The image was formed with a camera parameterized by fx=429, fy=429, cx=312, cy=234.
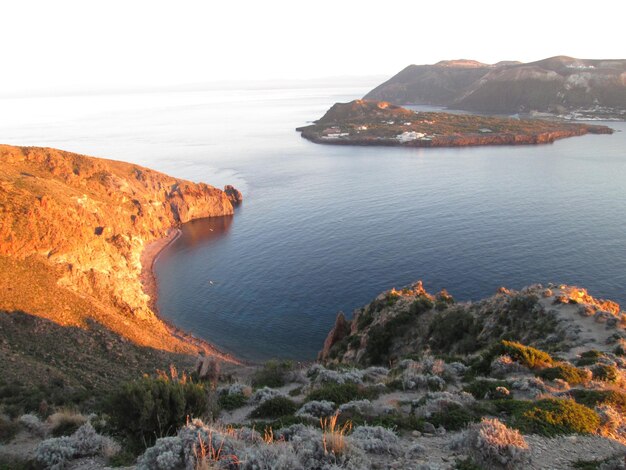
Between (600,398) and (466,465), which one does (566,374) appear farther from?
(466,465)

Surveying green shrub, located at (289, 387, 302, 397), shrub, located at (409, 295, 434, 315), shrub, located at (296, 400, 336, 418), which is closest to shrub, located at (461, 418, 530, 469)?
shrub, located at (296, 400, 336, 418)

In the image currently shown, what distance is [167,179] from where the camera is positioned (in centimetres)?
10838

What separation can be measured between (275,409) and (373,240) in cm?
6615

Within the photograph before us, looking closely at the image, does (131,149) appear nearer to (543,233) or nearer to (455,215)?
(455,215)

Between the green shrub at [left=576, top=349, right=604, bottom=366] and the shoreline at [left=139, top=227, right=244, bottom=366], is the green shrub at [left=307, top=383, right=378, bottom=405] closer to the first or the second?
the green shrub at [left=576, top=349, right=604, bottom=366]

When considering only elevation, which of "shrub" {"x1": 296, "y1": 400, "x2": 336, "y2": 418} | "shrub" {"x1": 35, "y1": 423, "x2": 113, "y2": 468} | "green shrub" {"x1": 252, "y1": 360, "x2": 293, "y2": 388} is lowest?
"green shrub" {"x1": 252, "y1": 360, "x2": 293, "y2": 388}

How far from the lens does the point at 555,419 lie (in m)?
12.0

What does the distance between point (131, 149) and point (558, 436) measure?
191 m

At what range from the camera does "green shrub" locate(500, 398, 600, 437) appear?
11.6m

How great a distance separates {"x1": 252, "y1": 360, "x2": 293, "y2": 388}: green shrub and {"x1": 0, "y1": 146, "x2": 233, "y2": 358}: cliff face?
29493 mm

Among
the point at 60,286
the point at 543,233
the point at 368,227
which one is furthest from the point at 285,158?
the point at 60,286

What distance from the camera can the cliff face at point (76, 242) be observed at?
153ft

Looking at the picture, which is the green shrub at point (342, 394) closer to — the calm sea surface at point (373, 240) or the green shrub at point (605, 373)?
the green shrub at point (605, 373)

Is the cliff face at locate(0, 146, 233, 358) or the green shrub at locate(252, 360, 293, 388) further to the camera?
the cliff face at locate(0, 146, 233, 358)
